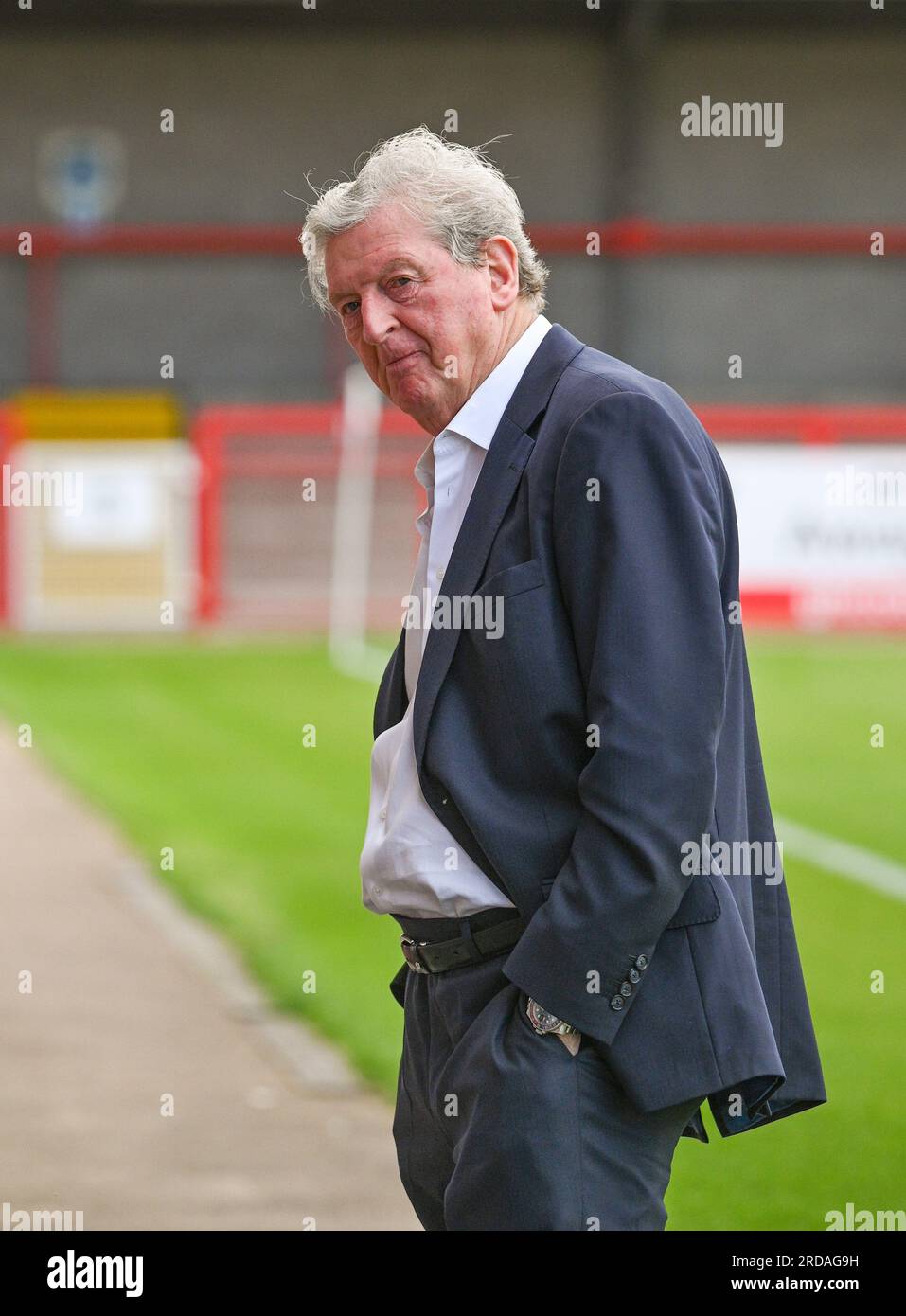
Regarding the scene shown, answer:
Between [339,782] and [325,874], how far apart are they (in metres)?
2.62

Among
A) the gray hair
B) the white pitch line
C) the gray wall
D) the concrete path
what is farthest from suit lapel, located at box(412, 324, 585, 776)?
the gray wall

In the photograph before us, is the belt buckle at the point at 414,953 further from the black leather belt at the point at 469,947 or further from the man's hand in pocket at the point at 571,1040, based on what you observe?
the man's hand in pocket at the point at 571,1040

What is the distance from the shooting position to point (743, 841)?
104 inches

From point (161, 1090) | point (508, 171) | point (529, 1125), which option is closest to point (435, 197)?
point (529, 1125)

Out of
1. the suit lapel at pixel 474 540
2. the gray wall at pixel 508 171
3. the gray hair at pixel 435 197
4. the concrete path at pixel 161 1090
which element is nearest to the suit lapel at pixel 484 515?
the suit lapel at pixel 474 540

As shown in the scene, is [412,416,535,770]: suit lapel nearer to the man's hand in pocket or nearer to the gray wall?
the man's hand in pocket

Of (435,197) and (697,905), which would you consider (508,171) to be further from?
(697,905)

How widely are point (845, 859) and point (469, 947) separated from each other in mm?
7187

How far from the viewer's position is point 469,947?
254cm

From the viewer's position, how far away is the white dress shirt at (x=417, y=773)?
253cm

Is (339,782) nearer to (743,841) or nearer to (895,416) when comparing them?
(743,841)

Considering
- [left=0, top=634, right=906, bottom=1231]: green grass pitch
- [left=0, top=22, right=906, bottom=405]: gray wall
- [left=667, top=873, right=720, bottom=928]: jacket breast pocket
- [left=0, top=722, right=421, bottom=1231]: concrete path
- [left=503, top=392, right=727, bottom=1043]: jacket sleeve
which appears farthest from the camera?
[left=0, top=22, right=906, bottom=405]: gray wall

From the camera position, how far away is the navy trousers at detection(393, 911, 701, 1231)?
7.98 feet

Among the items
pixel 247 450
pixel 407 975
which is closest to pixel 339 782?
pixel 407 975
